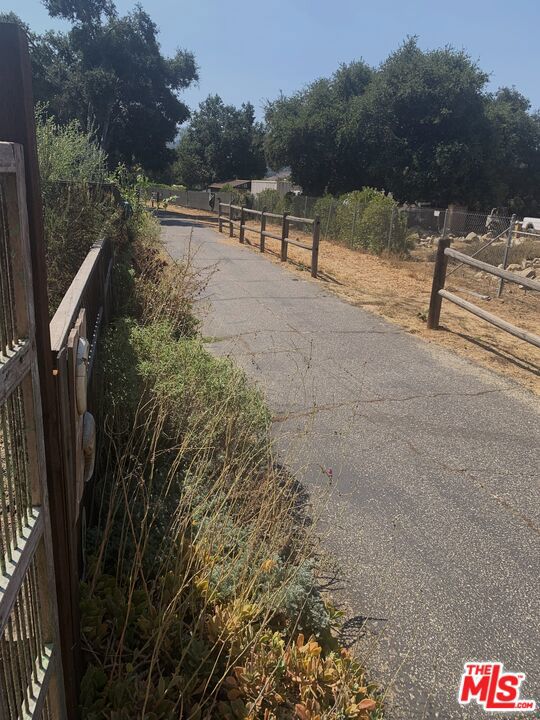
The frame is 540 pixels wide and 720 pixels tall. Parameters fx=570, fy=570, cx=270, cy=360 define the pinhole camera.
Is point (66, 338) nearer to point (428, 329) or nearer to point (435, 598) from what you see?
point (435, 598)

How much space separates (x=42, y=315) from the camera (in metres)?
1.51

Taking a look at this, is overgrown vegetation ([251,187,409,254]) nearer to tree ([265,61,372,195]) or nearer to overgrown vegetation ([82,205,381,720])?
tree ([265,61,372,195])

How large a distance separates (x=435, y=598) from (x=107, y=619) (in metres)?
1.67

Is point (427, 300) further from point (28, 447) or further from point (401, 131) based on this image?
point (401, 131)

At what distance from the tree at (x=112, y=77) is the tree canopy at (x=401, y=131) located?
8.38 m

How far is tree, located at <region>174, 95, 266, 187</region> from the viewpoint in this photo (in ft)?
223

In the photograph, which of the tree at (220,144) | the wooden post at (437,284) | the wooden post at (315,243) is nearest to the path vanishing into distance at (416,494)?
the wooden post at (437,284)

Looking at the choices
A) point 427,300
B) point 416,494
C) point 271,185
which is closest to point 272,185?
point 271,185

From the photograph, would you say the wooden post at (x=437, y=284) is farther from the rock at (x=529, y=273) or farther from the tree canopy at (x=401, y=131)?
the tree canopy at (x=401, y=131)

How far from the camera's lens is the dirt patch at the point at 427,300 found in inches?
299

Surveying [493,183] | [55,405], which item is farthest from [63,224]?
[493,183]

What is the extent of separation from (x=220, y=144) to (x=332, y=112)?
36746mm

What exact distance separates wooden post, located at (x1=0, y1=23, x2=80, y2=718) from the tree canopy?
34.3m

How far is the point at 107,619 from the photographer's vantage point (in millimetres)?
2270
